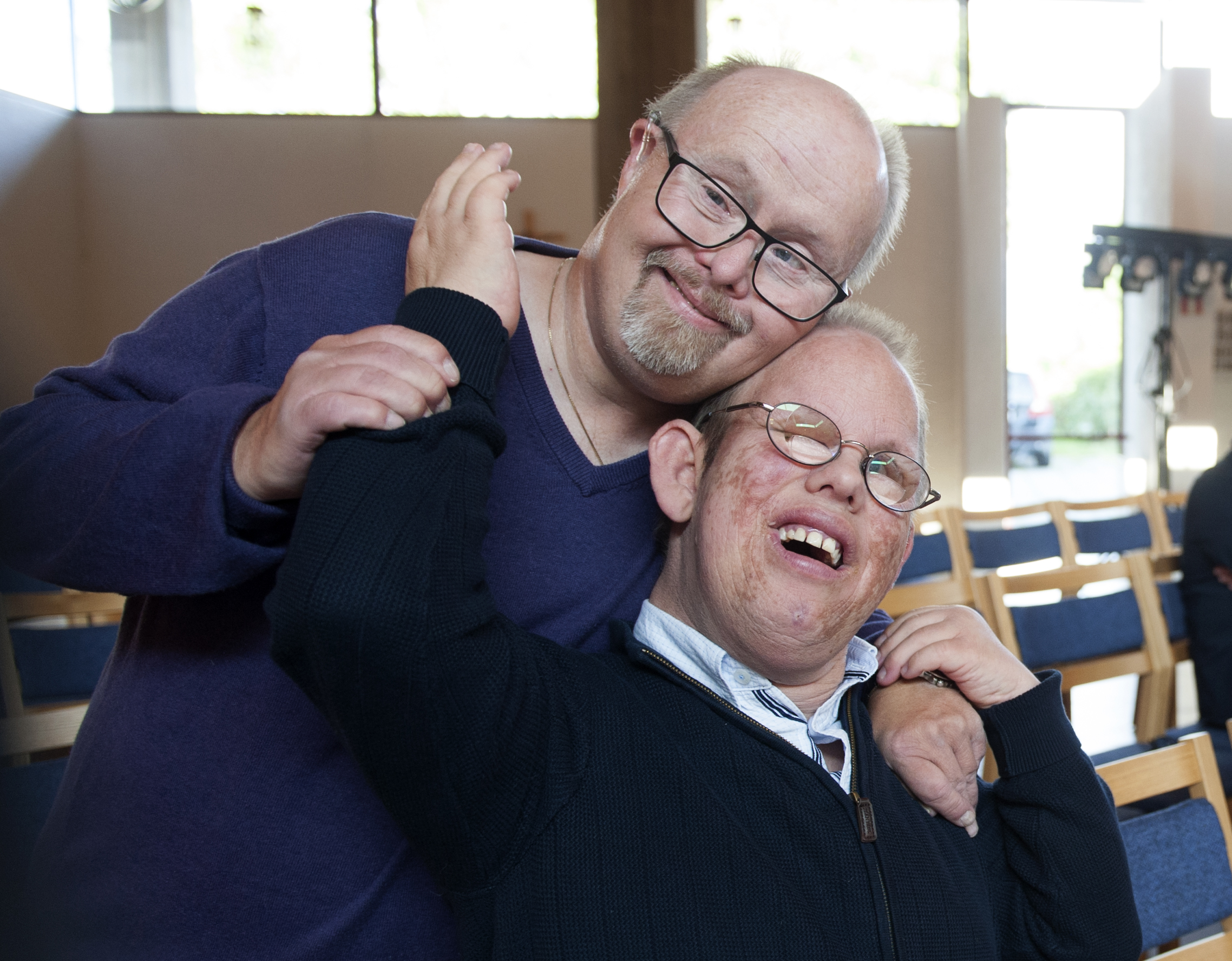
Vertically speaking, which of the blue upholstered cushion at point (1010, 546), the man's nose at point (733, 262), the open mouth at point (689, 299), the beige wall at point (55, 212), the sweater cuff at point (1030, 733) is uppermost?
the beige wall at point (55, 212)

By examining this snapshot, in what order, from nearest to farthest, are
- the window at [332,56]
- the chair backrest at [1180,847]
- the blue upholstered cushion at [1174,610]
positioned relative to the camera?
the chair backrest at [1180,847] → the blue upholstered cushion at [1174,610] → the window at [332,56]

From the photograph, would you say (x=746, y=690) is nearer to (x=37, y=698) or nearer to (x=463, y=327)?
(x=463, y=327)

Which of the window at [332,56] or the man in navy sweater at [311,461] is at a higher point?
the window at [332,56]

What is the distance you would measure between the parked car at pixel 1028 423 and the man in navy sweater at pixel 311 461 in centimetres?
752

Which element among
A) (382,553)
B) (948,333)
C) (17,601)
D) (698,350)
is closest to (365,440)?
(382,553)

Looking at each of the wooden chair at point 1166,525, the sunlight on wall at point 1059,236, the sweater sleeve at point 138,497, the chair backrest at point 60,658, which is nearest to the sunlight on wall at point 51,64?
the chair backrest at point 60,658

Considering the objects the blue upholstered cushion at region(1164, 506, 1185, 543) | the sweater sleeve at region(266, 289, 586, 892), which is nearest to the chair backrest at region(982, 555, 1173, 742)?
the sweater sleeve at region(266, 289, 586, 892)

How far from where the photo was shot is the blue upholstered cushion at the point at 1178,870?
1.51 metres

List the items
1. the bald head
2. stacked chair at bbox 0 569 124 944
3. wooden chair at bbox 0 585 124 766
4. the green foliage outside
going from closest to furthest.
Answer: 1. stacked chair at bbox 0 569 124 944
2. the bald head
3. wooden chair at bbox 0 585 124 766
4. the green foliage outside

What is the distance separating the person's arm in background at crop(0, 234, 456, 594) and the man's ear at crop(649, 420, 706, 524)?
0.42m

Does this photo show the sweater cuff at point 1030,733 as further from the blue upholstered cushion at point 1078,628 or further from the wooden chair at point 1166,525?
the wooden chair at point 1166,525

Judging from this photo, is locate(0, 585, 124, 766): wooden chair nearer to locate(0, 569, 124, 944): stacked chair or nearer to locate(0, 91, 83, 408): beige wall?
locate(0, 569, 124, 944): stacked chair

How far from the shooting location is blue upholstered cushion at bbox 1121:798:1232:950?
151 centimetres

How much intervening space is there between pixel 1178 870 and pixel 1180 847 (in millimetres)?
36
